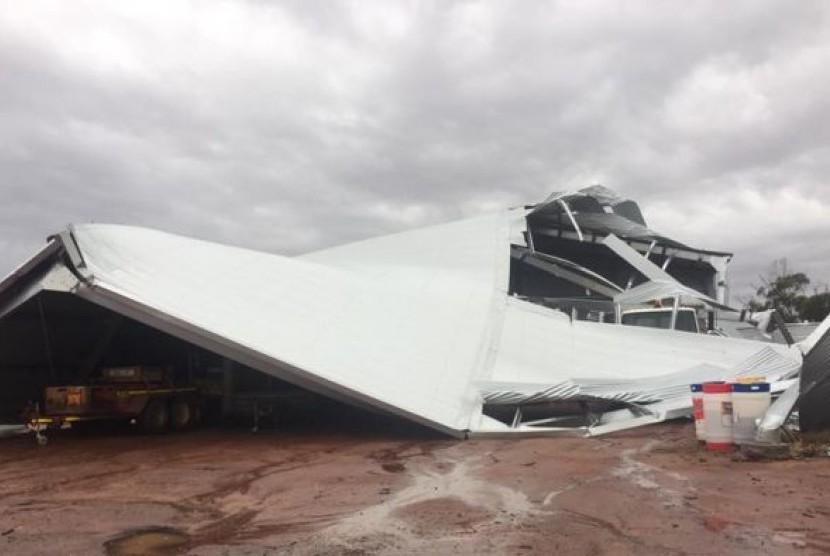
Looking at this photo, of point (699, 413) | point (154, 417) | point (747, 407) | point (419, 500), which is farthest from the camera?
point (154, 417)

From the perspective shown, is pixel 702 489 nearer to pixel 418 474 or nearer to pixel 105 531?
pixel 418 474

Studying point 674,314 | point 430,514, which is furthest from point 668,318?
point 430,514

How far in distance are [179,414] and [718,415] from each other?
350 inches

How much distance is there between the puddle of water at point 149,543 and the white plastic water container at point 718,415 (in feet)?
20.7

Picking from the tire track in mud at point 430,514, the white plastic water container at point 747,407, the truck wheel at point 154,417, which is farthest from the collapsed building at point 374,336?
the tire track in mud at point 430,514

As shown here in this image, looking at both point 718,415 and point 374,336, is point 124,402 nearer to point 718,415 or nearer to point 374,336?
point 374,336

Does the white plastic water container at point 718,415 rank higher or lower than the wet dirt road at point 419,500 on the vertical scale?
higher

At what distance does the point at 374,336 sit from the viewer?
11883mm

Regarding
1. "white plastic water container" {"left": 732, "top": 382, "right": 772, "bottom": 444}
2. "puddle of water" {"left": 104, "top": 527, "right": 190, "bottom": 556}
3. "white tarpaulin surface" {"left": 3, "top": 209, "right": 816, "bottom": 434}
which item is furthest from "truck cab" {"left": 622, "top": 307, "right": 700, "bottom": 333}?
"puddle of water" {"left": 104, "top": 527, "right": 190, "bottom": 556}

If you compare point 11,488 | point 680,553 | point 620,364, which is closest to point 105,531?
point 11,488

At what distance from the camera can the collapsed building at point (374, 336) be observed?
1018 cm

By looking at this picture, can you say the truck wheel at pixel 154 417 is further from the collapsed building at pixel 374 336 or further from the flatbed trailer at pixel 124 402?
the collapsed building at pixel 374 336

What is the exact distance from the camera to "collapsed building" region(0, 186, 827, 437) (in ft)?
33.4

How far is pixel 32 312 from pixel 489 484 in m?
9.73
